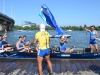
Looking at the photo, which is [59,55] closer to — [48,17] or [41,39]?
[48,17]

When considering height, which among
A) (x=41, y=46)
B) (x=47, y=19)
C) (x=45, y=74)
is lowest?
(x=45, y=74)

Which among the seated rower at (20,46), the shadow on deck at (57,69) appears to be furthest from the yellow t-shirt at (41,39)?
the seated rower at (20,46)

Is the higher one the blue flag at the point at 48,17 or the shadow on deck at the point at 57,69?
the blue flag at the point at 48,17

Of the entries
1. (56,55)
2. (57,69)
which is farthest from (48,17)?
(57,69)

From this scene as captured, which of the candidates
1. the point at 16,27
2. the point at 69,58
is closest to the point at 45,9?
the point at 69,58

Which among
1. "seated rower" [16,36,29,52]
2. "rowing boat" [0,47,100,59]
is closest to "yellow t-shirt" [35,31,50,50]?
"rowing boat" [0,47,100,59]

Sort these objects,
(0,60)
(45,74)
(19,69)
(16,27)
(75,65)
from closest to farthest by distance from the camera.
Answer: (45,74)
(19,69)
(75,65)
(0,60)
(16,27)

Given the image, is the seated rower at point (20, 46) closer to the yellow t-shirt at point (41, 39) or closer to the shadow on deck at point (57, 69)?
the shadow on deck at point (57, 69)

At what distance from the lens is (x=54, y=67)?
8.68 m

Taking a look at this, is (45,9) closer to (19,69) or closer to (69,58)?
(69,58)

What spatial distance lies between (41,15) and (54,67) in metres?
3.85

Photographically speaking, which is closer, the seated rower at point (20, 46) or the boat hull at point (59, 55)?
the boat hull at point (59, 55)

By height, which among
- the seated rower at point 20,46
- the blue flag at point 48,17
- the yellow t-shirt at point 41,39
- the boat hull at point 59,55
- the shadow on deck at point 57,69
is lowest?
the shadow on deck at point 57,69

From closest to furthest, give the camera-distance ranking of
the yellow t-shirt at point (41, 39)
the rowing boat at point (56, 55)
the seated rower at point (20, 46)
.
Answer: the yellow t-shirt at point (41, 39), the rowing boat at point (56, 55), the seated rower at point (20, 46)
